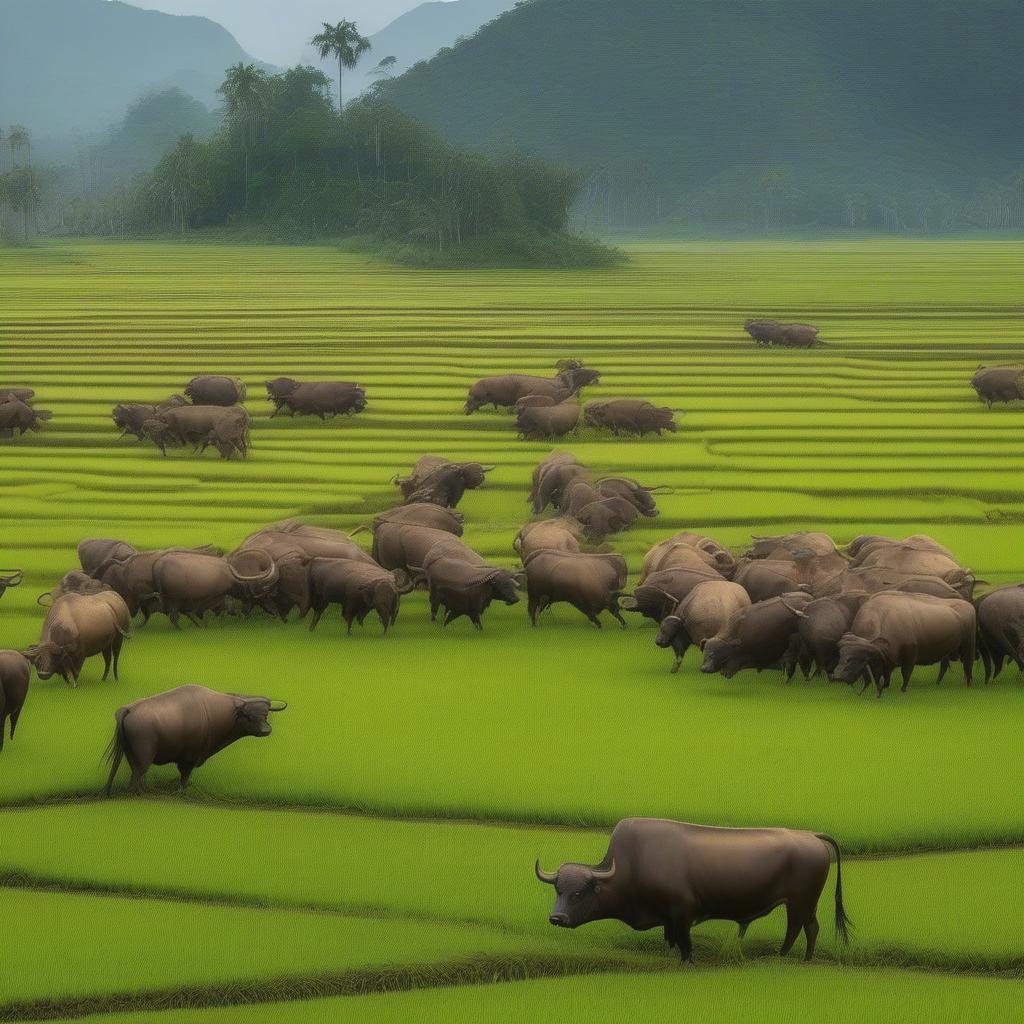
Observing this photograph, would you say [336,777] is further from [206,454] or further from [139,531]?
[206,454]

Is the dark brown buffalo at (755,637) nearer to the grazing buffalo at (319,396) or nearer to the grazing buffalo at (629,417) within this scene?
the grazing buffalo at (629,417)

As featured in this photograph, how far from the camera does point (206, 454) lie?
60.4ft

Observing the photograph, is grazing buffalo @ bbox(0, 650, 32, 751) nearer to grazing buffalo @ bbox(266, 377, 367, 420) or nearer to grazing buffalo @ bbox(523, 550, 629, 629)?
grazing buffalo @ bbox(523, 550, 629, 629)

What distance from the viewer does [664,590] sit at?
1074 cm

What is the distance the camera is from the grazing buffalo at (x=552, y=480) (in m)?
14.7

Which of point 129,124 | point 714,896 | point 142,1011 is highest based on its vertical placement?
point 129,124

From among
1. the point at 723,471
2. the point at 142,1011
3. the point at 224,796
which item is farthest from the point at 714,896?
the point at 723,471

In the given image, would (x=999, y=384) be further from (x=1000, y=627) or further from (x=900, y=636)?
(x=900, y=636)

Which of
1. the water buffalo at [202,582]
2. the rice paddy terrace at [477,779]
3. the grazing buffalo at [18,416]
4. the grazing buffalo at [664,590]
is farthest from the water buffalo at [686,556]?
the grazing buffalo at [18,416]

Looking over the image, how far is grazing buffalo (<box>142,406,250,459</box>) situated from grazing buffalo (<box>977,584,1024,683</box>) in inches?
414

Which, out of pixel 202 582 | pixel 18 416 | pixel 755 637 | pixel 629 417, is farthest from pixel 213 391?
pixel 755 637

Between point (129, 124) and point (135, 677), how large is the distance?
7392 inches

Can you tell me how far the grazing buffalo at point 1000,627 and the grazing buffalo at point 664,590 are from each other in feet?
6.10

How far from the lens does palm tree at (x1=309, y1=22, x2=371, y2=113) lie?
82.0 meters
